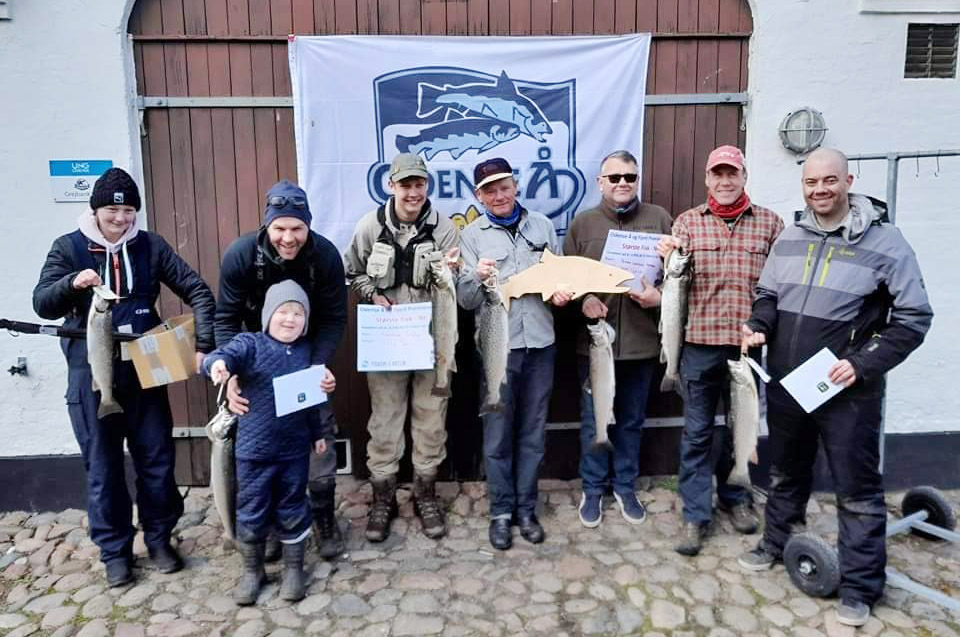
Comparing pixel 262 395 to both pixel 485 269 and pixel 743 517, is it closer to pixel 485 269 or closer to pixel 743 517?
pixel 485 269

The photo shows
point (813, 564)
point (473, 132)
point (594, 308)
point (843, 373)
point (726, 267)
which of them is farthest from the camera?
point (473, 132)

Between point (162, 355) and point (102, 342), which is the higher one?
point (102, 342)

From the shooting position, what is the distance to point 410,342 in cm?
410

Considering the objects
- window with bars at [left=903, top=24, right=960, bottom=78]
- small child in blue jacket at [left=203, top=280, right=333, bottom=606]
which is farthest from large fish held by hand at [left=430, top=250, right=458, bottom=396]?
window with bars at [left=903, top=24, right=960, bottom=78]

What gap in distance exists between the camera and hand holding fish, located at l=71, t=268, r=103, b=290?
11.5 feet

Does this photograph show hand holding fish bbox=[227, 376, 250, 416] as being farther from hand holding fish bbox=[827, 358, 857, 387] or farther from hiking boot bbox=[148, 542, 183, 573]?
hand holding fish bbox=[827, 358, 857, 387]

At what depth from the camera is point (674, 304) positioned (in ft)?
12.6

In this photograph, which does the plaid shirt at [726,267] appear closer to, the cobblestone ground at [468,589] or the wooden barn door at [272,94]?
the wooden barn door at [272,94]

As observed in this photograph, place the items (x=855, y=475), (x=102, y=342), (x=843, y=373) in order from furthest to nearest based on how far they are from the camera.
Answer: (x=102, y=342)
(x=855, y=475)
(x=843, y=373)

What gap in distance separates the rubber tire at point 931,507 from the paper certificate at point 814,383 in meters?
1.70

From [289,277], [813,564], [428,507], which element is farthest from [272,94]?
[813,564]

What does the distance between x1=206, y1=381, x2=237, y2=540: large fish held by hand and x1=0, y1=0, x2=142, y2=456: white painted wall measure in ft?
6.81

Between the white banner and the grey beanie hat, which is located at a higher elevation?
the white banner

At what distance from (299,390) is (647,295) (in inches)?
85.5
